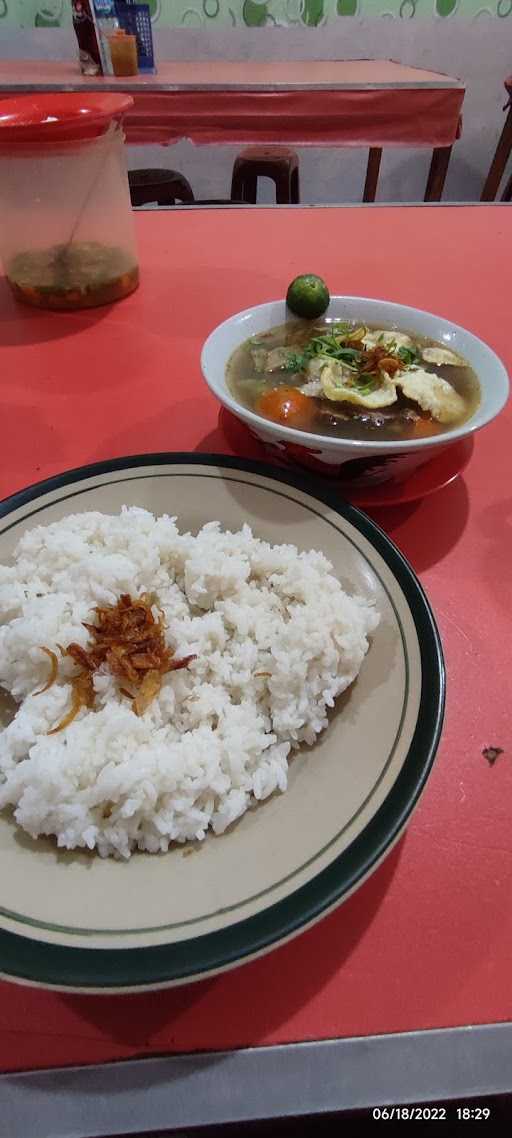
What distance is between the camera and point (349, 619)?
3.12 feet

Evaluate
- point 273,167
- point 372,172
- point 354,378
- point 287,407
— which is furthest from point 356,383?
point 372,172

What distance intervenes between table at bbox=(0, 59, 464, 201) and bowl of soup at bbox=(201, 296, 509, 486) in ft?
10.7

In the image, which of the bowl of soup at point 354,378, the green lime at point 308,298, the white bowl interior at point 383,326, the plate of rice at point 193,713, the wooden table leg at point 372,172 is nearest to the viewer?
the plate of rice at point 193,713

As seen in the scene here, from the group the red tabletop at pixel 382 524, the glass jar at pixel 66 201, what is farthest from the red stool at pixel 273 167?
the glass jar at pixel 66 201

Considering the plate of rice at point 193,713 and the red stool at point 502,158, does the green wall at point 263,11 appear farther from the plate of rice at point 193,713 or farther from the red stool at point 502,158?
the plate of rice at point 193,713

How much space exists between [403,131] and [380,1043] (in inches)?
193

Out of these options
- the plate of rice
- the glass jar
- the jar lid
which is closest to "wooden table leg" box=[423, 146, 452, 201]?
the glass jar

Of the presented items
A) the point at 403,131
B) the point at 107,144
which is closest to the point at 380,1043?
the point at 107,144

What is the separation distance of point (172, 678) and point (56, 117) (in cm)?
150

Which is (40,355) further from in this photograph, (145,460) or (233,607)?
(233,607)

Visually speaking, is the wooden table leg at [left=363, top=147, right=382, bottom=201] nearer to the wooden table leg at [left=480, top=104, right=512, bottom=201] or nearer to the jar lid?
the wooden table leg at [left=480, top=104, right=512, bottom=201]

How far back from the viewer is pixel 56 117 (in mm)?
1641

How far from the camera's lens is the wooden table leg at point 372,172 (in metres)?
5.16

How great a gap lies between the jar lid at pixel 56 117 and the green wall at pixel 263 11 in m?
4.99
